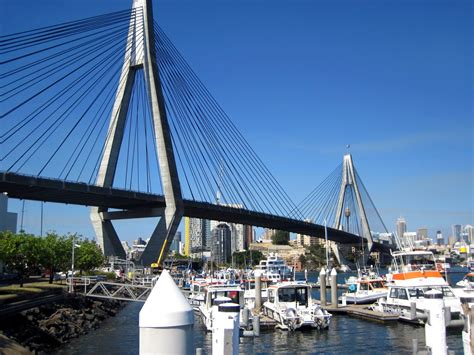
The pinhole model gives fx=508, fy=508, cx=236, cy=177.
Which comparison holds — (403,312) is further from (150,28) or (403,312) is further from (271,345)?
(150,28)

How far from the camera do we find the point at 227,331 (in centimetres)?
591

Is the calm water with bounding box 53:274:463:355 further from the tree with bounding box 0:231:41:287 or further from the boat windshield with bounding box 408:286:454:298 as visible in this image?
the tree with bounding box 0:231:41:287

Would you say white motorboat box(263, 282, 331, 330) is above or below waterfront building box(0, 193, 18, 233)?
below

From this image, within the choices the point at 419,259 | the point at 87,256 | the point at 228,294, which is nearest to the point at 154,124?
the point at 87,256

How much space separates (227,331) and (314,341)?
59.7 ft

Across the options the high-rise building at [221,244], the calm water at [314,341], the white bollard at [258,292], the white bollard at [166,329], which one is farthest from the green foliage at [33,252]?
the high-rise building at [221,244]

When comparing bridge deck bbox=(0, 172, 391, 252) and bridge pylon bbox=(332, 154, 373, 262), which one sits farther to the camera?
bridge pylon bbox=(332, 154, 373, 262)

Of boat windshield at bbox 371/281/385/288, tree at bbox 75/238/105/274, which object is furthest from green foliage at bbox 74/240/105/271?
boat windshield at bbox 371/281/385/288

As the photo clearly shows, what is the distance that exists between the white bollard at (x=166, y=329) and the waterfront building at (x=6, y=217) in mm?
60733

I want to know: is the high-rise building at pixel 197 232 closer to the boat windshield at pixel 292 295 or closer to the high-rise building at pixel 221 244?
the high-rise building at pixel 221 244

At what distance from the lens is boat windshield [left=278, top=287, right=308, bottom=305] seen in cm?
2602

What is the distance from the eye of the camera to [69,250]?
147 feet

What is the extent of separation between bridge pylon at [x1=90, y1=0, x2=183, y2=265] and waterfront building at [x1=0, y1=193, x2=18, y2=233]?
2243 cm

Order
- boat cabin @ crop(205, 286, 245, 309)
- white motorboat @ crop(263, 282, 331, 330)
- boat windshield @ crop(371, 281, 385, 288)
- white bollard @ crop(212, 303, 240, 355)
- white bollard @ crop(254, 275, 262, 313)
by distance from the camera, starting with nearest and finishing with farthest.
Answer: white bollard @ crop(212, 303, 240, 355) → white motorboat @ crop(263, 282, 331, 330) → boat cabin @ crop(205, 286, 245, 309) → white bollard @ crop(254, 275, 262, 313) → boat windshield @ crop(371, 281, 385, 288)
